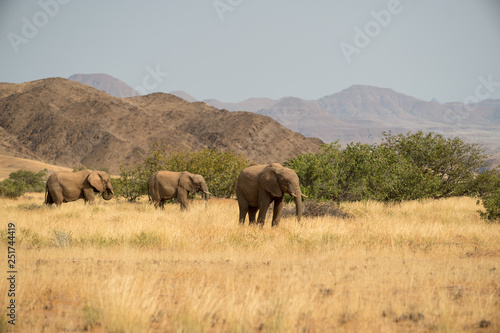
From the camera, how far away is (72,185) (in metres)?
19.6

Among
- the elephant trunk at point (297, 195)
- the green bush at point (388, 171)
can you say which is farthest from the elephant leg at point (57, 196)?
the elephant trunk at point (297, 195)

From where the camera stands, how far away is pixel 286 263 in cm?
860

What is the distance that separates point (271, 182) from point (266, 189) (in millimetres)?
248

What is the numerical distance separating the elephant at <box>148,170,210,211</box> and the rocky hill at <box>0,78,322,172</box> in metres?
60.8

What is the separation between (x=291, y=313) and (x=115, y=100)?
10059 centimetres

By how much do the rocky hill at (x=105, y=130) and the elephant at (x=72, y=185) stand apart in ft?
195

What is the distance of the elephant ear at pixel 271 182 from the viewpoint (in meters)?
12.6

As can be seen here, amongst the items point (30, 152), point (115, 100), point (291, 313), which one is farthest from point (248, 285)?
point (115, 100)

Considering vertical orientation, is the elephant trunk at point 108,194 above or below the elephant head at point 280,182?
below

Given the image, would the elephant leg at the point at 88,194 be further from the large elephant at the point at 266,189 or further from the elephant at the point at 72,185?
the large elephant at the point at 266,189

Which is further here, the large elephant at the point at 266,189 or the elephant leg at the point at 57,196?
the elephant leg at the point at 57,196

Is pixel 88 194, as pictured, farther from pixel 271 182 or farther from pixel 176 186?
pixel 271 182

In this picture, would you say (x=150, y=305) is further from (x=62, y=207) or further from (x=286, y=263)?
(x=62, y=207)

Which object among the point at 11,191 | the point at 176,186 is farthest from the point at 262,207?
the point at 11,191
